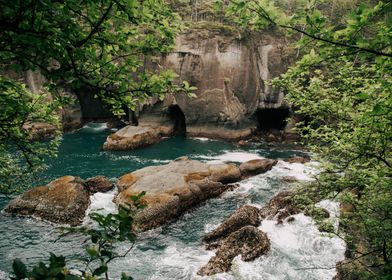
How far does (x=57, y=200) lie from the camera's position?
19.7 meters

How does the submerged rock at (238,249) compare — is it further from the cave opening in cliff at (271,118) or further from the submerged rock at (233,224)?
the cave opening in cliff at (271,118)

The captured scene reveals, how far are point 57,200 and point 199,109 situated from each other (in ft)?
86.7

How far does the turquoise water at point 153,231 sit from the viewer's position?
15.0 m

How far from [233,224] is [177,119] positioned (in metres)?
30.7

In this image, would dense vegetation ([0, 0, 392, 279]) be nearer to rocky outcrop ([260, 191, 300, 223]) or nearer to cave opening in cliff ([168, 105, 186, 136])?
rocky outcrop ([260, 191, 300, 223])

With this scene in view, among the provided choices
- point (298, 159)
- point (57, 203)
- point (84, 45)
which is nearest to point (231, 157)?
point (298, 159)

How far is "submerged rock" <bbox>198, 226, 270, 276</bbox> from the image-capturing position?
46.5 ft

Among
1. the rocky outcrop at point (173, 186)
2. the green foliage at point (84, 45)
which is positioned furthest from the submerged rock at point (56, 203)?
the green foliage at point (84, 45)

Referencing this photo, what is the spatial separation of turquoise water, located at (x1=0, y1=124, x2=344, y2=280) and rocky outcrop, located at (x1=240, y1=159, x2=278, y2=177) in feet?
2.60

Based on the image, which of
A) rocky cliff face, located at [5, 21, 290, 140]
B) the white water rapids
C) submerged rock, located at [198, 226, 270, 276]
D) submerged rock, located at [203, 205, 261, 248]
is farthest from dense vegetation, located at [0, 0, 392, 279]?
rocky cliff face, located at [5, 21, 290, 140]

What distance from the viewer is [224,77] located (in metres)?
42.5

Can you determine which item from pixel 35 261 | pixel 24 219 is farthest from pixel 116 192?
pixel 35 261

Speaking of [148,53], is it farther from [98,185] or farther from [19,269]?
[98,185]

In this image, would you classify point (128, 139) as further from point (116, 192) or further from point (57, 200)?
point (57, 200)
